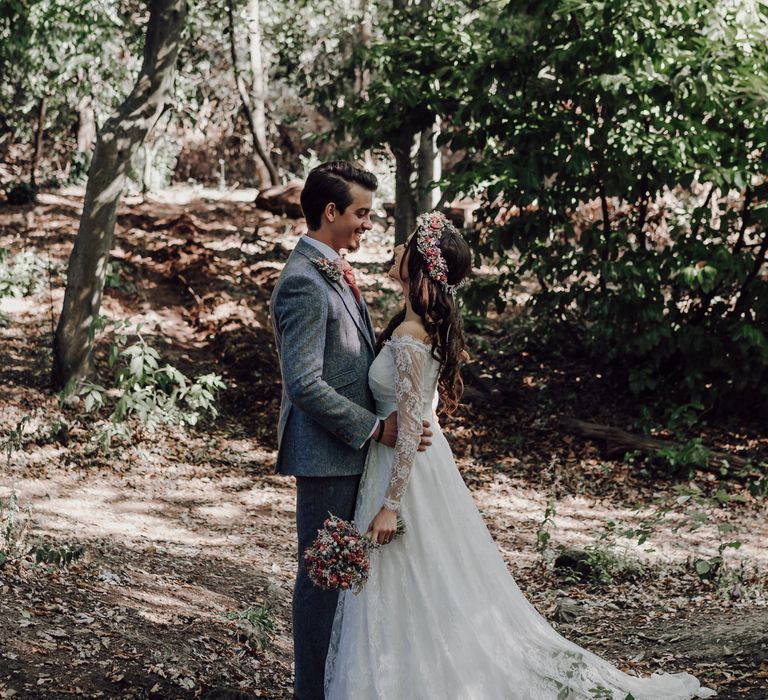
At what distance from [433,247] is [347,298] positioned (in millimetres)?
367

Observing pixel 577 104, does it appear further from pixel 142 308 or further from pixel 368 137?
pixel 142 308

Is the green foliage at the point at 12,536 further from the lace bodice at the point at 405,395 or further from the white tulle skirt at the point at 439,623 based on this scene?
the lace bodice at the point at 405,395

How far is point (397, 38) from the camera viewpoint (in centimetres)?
935

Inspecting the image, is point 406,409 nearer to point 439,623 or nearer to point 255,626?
point 439,623

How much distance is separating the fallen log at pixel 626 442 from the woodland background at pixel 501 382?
3 cm

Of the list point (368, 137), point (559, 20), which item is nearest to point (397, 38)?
point (368, 137)

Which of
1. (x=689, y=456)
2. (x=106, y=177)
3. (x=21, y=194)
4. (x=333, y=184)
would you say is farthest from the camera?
(x=21, y=194)

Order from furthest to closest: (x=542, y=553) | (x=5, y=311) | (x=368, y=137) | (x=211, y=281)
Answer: (x=211, y=281)
(x=5, y=311)
(x=368, y=137)
(x=542, y=553)

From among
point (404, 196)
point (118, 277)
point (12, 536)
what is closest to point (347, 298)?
point (12, 536)

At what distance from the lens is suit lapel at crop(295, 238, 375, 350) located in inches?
127

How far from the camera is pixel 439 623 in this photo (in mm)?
3303

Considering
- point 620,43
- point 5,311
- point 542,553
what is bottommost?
point 542,553

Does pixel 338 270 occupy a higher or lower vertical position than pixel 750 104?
lower

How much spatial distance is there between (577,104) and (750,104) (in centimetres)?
147
